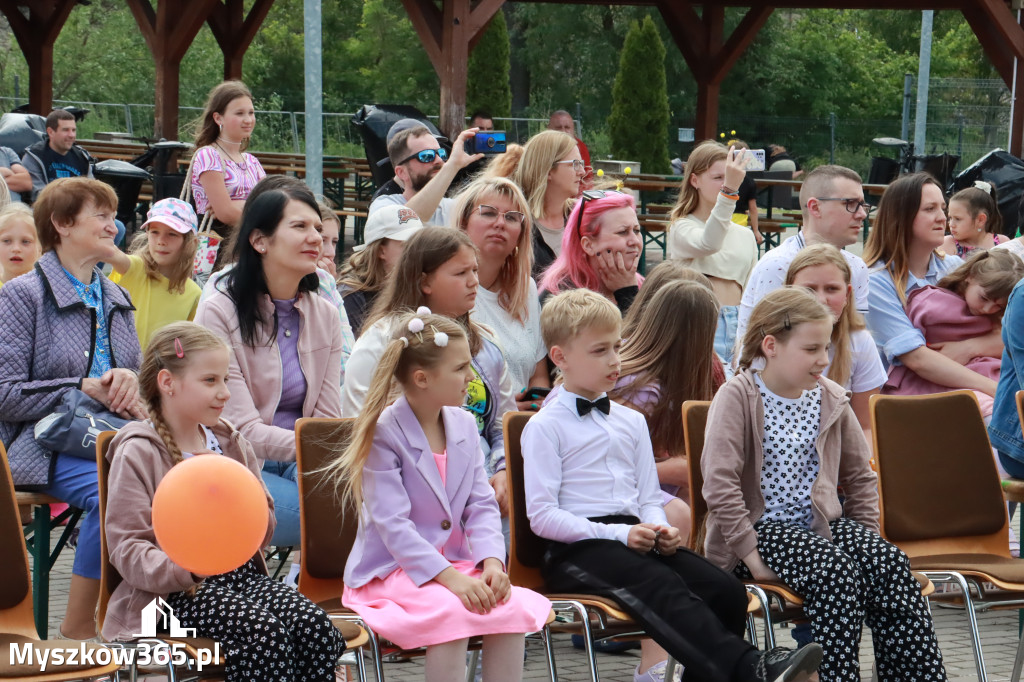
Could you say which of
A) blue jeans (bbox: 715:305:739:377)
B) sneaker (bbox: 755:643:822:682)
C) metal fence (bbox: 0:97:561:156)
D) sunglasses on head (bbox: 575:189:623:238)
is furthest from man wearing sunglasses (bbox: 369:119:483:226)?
metal fence (bbox: 0:97:561:156)

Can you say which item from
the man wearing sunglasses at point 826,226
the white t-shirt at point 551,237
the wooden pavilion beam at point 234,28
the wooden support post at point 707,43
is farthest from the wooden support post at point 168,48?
the man wearing sunglasses at point 826,226

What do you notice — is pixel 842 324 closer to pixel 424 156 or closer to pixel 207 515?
pixel 424 156

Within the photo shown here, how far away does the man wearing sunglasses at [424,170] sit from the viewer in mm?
5582

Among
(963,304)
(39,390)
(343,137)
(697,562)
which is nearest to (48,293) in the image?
(39,390)

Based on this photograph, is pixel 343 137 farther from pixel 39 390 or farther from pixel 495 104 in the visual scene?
pixel 39 390

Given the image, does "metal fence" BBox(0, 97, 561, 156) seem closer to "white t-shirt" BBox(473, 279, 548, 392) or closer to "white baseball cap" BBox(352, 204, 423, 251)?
"white baseball cap" BBox(352, 204, 423, 251)

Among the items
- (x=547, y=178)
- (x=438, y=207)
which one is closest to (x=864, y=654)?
(x=547, y=178)

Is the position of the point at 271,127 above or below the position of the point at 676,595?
above

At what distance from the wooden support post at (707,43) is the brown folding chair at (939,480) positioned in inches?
486

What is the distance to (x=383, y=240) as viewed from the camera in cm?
501

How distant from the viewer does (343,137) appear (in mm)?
27922

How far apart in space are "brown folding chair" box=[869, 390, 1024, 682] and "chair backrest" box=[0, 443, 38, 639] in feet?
8.64

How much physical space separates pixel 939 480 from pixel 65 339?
2915 mm

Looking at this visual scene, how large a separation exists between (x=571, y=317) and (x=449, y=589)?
0.95 metres
